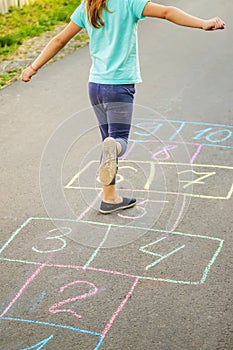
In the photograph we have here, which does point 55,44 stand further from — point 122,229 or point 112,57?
point 122,229

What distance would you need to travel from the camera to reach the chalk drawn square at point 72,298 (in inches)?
132

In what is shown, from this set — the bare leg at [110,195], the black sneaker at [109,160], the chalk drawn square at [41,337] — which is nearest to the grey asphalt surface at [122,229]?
the chalk drawn square at [41,337]

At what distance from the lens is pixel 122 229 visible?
4301 millimetres

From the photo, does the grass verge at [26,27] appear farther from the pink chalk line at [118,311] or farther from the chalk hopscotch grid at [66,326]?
the pink chalk line at [118,311]

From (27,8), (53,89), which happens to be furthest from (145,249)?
(27,8)

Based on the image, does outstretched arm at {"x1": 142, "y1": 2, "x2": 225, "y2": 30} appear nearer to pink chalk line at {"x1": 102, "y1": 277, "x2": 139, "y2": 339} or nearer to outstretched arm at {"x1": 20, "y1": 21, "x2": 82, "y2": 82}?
outstretched arm at {"x1": 20, "y1": 21, "x2": 82, "y2": 82}

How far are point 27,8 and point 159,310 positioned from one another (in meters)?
9.46

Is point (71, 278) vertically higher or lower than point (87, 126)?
lower

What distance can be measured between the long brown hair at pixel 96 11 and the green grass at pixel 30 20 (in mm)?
5131

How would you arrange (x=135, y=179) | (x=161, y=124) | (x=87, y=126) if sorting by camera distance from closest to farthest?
(x=87, y=126)
(x=135, y=179)
(x=161, y=124)

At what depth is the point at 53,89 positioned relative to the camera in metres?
7.67

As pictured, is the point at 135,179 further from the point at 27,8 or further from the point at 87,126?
the point at 27,8

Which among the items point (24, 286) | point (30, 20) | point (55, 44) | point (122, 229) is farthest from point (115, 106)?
point (30, 20)

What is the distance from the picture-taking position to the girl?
3967 millimetres
